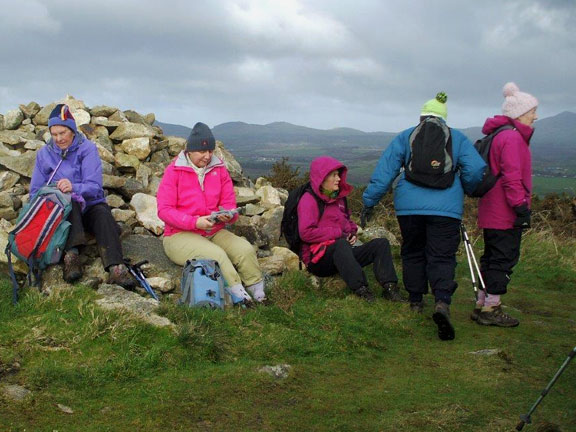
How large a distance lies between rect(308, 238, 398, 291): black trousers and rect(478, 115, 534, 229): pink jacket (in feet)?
4.11

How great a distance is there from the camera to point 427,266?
6879mm

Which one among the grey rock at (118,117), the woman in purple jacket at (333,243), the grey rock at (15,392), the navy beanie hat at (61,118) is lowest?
the grey rock at (15,392)

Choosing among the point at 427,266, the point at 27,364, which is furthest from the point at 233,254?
the point at 27,364

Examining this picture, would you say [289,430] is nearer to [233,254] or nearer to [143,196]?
[233,254]

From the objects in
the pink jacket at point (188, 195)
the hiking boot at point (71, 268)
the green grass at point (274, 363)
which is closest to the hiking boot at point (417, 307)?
the green grass at point (274, 363)

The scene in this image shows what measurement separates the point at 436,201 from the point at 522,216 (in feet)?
3.52

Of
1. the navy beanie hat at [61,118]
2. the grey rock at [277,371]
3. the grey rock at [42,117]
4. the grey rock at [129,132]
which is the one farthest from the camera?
the grey rock at [42,117]

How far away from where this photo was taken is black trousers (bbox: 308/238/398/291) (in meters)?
7.32

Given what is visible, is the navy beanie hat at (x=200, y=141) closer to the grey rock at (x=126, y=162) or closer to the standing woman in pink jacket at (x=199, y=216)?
the standing woman in pink jacket at (x=199, y=216)

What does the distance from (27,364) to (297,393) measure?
2.23 metres

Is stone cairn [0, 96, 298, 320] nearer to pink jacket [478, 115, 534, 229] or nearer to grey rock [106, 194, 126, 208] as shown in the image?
grey rock [106, 194, 126, 208]

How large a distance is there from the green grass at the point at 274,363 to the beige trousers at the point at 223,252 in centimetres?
46

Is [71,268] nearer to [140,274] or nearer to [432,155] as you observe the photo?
[140,274]

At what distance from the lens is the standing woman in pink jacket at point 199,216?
6.98 metres
